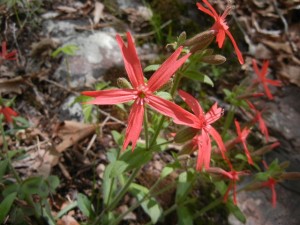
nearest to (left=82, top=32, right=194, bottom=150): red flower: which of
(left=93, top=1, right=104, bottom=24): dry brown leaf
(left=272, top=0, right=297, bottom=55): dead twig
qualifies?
(left=93, top=1, right=104, bottom=24): dry brown leaf

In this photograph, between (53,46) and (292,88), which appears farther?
(292,88)

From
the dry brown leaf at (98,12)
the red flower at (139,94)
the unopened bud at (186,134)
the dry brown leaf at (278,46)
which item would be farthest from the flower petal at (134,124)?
the dry brown leaf at (278,46)

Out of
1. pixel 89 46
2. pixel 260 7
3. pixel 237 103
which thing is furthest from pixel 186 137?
pixel 260 7

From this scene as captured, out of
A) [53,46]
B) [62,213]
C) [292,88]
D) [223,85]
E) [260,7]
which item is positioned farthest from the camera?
[260,7]

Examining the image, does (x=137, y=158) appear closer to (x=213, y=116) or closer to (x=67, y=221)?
(x=213, y=116)

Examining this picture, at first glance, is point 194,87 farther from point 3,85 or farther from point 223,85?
point 3,85

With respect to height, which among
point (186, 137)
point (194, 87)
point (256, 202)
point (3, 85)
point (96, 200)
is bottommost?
point (256, 202)

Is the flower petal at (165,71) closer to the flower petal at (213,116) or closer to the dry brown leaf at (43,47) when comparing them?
the flower petal at (213,116)
